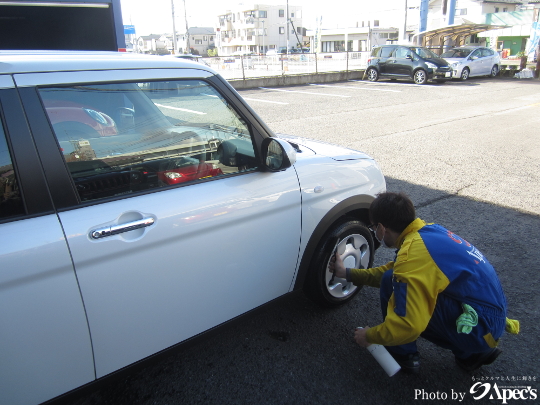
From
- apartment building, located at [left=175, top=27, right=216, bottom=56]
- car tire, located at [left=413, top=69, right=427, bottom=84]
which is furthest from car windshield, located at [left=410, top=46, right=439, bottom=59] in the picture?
apartment building, located at [left=175, top=27, right=216, bottom=56]

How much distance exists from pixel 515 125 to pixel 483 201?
5891 mm

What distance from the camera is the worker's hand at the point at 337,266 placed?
2709 millimetres

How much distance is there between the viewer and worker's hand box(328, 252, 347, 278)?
8.89 ft

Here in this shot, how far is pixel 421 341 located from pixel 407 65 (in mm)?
19068

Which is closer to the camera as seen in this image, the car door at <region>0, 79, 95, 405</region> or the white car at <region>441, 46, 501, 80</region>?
the car door at <region>0, 79, 95, 405</region>

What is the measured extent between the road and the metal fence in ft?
36.4

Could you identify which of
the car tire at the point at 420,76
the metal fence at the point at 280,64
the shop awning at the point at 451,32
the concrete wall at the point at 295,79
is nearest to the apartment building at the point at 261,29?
the shop awning at the point at 451,32

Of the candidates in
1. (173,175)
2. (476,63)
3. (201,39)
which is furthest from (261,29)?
(173,175)

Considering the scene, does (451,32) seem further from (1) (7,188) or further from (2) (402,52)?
(1) (7,188)

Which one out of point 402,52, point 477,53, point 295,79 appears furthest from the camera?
point 477,53

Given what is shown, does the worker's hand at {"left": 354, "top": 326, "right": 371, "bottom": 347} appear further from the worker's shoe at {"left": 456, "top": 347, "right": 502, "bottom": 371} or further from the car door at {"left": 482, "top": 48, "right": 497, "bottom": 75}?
the car door at {"left": 482, "top": 48, "right": 497, "bottom": 75}

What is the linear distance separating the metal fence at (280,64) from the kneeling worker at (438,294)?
17247 mm

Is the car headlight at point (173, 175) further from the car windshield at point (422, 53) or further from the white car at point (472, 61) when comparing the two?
the white car at point (472, 61)

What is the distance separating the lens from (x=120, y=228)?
1.82m
